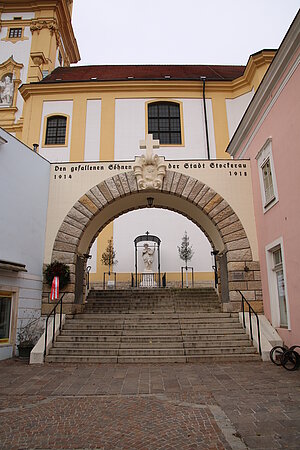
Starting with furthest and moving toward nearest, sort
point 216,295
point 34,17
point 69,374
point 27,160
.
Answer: point 34,17
point 216,295
point 27,160
point 69,374

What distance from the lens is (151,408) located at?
5.07 metres

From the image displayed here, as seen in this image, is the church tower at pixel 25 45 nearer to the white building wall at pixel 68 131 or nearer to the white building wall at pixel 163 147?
the white building wall at pixel 68 131

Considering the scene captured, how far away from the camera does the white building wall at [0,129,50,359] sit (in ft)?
31.8

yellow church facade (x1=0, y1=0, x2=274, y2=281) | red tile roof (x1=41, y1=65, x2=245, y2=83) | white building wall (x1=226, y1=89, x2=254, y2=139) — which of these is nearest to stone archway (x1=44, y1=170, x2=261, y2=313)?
yellow church facade (x1=0, y1=0, x2=274, y2=281)

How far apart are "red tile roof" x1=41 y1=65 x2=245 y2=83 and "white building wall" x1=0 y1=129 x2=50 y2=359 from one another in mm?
14097

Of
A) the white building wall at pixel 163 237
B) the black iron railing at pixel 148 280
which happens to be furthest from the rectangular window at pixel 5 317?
the white building wall at pixel 163 237

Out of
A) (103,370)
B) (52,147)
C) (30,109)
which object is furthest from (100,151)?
(103,370)

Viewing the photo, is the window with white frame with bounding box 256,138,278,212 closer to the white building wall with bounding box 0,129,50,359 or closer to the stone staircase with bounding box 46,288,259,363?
the stone staircase with bounding box 46,288,259,363

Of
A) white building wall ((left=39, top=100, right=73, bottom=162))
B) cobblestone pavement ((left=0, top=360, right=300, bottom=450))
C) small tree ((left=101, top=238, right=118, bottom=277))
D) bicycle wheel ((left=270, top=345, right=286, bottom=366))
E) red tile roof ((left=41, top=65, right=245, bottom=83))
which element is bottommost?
cobblestone pavement ((left=0, top=360, right=300, bottom=450))

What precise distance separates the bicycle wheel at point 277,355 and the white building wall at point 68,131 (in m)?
15.8

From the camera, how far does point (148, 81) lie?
21.8 meters

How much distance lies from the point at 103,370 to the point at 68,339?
2.18 m

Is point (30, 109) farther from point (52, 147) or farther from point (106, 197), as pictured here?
point (106, 197)

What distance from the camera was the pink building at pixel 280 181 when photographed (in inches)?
326
